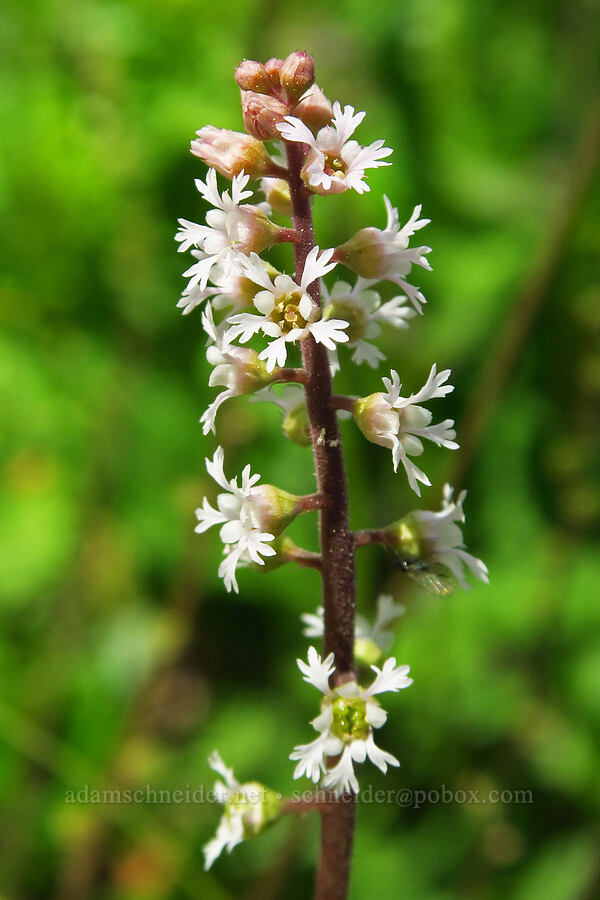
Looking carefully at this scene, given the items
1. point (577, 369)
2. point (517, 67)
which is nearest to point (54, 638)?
point (577, 369)

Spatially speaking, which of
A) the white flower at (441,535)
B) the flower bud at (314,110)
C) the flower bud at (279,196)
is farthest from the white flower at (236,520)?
the flower bud at (314,110)

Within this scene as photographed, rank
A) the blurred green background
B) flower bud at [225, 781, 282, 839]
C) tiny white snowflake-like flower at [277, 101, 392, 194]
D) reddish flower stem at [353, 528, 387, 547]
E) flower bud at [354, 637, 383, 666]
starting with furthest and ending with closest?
the blurred green background, flower bud at [354, 637, 383, 666], flower bud at [225, 781, 282, 839], reddish flower stem at [353, 528, 387, 547], tiny white snowflake-like flower at [277, 101, 392, 194]

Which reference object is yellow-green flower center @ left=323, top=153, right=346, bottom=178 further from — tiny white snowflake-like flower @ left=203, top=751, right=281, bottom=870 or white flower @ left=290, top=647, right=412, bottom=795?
tiny white snowflake-like flower @ left=203, top=751, right=281, bottom=870

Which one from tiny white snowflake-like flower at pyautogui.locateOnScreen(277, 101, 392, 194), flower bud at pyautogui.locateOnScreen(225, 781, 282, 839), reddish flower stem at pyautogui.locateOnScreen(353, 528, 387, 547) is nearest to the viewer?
tiny white snowflake-like flower at pyautogui.locateOnScreen(277, 101, 392, 194)

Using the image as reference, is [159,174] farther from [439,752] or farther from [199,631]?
[439,752]

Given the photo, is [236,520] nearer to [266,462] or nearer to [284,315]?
[284,315]

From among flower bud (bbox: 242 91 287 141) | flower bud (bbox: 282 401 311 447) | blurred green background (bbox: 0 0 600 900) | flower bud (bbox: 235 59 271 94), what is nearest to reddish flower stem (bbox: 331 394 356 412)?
flower bud (bbox: 282 401 311 447)

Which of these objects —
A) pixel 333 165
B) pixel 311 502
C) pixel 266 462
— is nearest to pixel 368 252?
pixel 333 165
